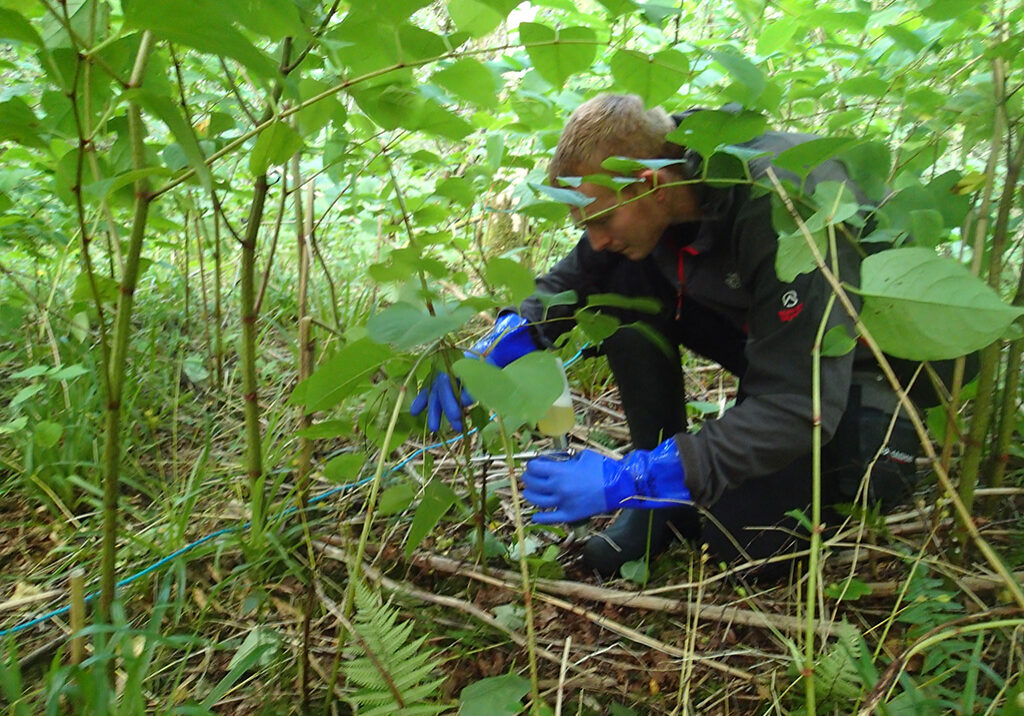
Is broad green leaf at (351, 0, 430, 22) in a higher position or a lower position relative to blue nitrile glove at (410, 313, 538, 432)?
higher

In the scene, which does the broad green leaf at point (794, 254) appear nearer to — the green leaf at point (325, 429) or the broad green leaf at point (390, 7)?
the broad green leaf at point (390, 7)

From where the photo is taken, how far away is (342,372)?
2.61 ft

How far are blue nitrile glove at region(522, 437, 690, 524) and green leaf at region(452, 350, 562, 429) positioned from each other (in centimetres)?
61

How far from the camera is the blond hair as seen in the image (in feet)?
4.61

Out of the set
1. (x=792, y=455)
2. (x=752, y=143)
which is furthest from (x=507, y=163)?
(x=792, y=455)

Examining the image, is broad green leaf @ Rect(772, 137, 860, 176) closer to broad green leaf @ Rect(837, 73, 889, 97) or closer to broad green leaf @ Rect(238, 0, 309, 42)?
broad green leaf @ Rect(837, 73, 889, 97)

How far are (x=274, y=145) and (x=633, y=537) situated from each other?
1.13 metres

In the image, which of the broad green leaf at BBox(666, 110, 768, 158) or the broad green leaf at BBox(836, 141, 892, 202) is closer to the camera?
the broad green leaf at BBox(666, 110, 768, 158)

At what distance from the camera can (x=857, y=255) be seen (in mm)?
1176

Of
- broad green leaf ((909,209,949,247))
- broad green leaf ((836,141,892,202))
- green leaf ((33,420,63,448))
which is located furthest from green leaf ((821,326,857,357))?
green leaf ((33,420,63,448))

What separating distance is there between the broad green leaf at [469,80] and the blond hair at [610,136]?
604mm

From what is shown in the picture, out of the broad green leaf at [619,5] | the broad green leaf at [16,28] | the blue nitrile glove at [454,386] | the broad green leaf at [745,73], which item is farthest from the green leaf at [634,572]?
the broad green leaf at [16,28]

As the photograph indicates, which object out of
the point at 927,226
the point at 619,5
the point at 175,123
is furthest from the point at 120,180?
the point at 927,226

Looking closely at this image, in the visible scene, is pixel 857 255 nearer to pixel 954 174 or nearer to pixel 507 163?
pixel 954 174
